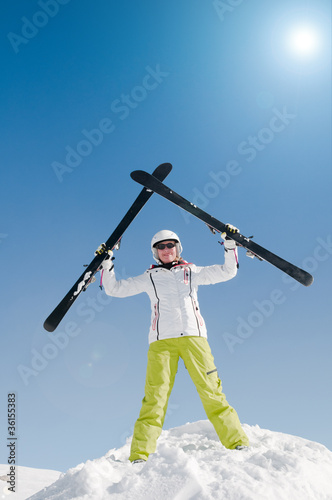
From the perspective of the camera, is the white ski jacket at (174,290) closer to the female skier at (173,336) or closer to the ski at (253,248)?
the female skier at (173,336)

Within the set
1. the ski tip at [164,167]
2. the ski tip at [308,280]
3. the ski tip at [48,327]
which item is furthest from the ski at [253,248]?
the ski tip at [48,327]

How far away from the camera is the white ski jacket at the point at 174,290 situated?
4.69 m

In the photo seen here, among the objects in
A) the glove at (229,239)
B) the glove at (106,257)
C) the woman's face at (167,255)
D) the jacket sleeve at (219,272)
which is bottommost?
the glove at (106,257)

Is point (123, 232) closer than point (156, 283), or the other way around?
point (156, 283)

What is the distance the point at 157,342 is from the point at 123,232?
220cm

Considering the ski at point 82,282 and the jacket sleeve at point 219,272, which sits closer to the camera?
the jacket sleeve at point 219,272

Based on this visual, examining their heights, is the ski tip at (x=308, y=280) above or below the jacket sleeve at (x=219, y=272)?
above

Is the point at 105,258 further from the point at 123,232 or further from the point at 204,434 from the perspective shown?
the point at 204,434

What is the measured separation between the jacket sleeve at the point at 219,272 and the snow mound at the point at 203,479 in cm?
233

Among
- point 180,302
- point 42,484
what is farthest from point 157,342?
point 42,484

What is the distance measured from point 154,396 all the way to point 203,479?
135 cm

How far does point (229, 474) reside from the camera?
3.01 meters

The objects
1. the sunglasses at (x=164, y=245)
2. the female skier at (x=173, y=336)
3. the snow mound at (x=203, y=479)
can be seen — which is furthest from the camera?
the sunglasses at (x=164, y=245)

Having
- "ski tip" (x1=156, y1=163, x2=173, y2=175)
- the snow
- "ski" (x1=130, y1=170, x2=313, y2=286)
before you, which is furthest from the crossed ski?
the snow
